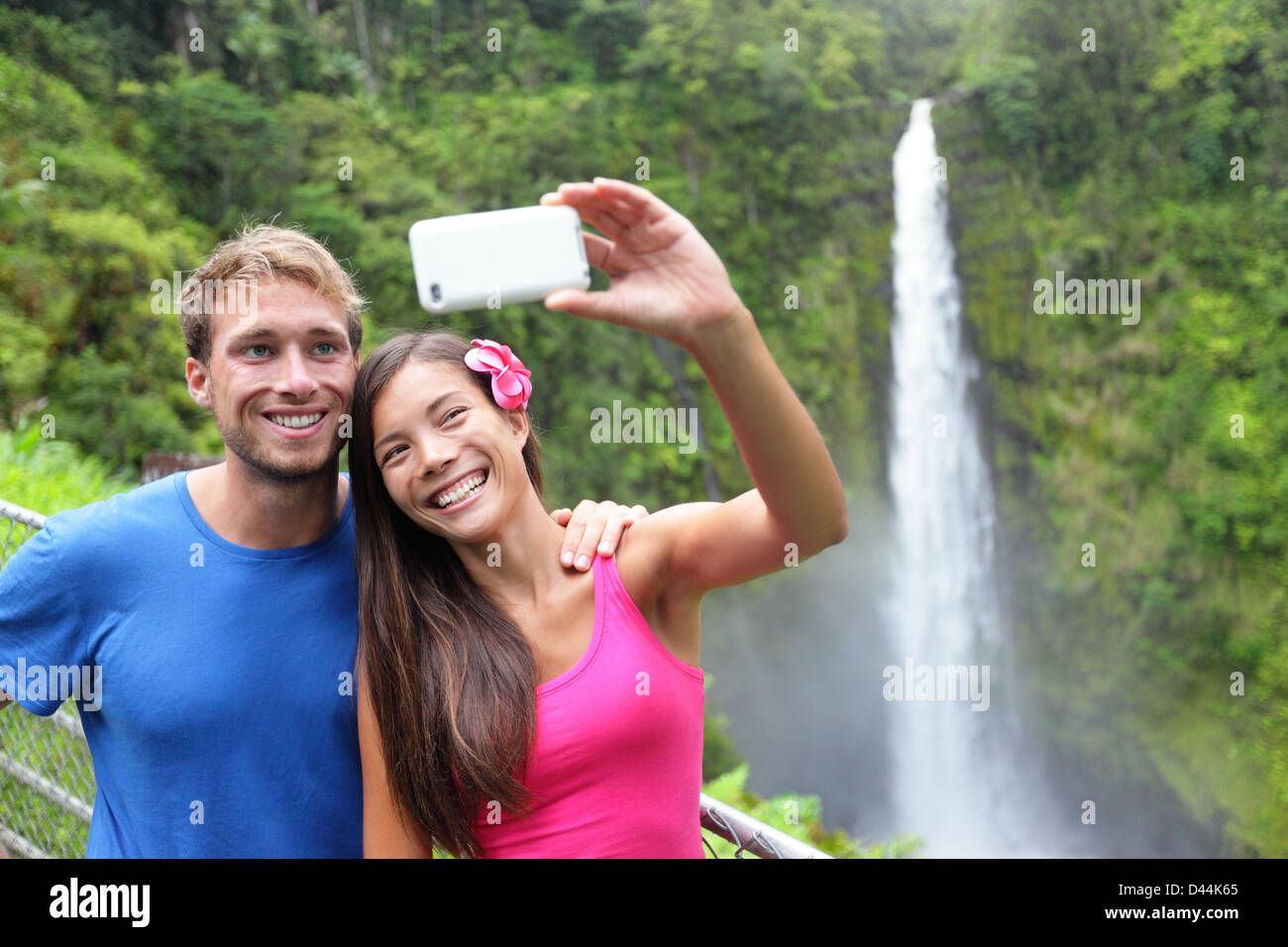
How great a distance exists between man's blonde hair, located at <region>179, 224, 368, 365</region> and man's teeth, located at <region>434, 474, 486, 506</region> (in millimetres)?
457

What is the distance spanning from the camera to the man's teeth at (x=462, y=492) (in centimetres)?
157

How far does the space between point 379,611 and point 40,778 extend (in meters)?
1.54

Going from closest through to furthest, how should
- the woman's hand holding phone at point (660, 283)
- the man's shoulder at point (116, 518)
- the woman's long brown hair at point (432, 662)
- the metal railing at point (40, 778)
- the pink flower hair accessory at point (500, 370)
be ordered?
1. the woman's hand holding phone at point (660, 283)
2. the woman's long brown hair at point (432, 662)
3. the pink flower hair accessory at point (500, 370)
4. the man's shoulder at point (116, 518)
5. the metal railing at point (40, 778)

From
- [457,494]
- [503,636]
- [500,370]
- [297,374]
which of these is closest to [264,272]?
[297,374]

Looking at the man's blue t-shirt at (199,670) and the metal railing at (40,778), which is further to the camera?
the metal railing at (40,778)

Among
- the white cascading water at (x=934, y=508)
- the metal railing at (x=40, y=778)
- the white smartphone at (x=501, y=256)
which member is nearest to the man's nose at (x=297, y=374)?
the white smartphone at (x=501, y=256)

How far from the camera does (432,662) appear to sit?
1598 mm

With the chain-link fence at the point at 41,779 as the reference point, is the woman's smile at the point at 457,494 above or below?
above

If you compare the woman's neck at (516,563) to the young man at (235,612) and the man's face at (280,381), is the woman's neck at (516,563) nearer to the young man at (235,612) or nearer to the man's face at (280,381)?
the young man at (235,612)

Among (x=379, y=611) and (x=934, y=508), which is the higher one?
(x=379, y=611)

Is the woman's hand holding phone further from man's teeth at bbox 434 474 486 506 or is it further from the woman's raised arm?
man's teeth at bbox 434 474 486 506

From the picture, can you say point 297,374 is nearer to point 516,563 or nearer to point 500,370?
point 500,370
